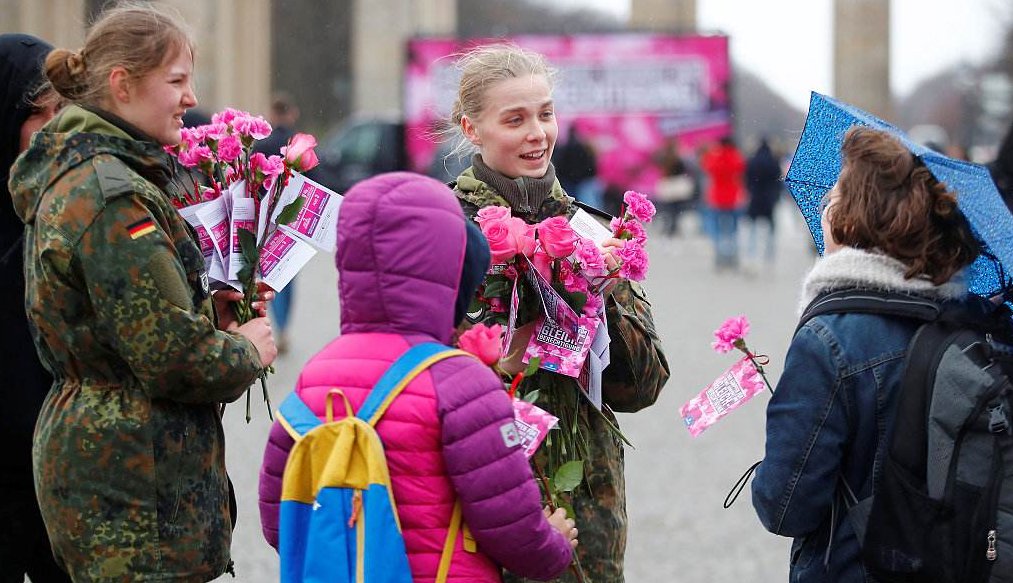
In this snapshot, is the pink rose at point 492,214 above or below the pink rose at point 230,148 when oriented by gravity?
below

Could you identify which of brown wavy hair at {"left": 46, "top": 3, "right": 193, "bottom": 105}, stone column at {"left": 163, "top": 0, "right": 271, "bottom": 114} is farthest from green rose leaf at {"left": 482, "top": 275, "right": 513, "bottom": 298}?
stone column at {"left": 163, "top": 0, "right": 271, "bottom": 114}

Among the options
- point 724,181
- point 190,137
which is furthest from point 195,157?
point 724,181

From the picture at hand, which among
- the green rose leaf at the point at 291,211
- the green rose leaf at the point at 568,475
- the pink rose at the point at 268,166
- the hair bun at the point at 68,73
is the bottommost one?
the green rose leaf at the point at 568,475

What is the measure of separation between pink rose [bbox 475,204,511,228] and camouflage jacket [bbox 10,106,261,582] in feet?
2.05

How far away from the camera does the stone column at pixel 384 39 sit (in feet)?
138

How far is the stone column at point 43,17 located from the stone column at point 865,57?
1669 centimetres

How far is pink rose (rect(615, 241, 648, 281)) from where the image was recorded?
3.34 meters

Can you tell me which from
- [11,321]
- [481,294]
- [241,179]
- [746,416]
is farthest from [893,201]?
[746,416]

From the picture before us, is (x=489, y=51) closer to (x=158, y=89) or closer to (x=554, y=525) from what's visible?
(x=158, y=89)

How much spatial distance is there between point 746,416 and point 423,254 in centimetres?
697

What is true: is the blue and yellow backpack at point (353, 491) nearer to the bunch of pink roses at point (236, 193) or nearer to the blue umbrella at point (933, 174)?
the bunch of pink roses at point (236, 193)

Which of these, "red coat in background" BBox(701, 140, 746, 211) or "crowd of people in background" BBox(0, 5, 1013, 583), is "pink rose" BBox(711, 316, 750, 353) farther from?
"red coat in background" BBox(701, 140, 746, 211)

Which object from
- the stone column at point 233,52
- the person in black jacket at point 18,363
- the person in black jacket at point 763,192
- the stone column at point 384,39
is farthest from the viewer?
the stone column at point 384,39

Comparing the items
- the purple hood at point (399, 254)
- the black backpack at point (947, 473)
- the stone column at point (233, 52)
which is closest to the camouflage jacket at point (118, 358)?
the purple hood at point (399, 254)
